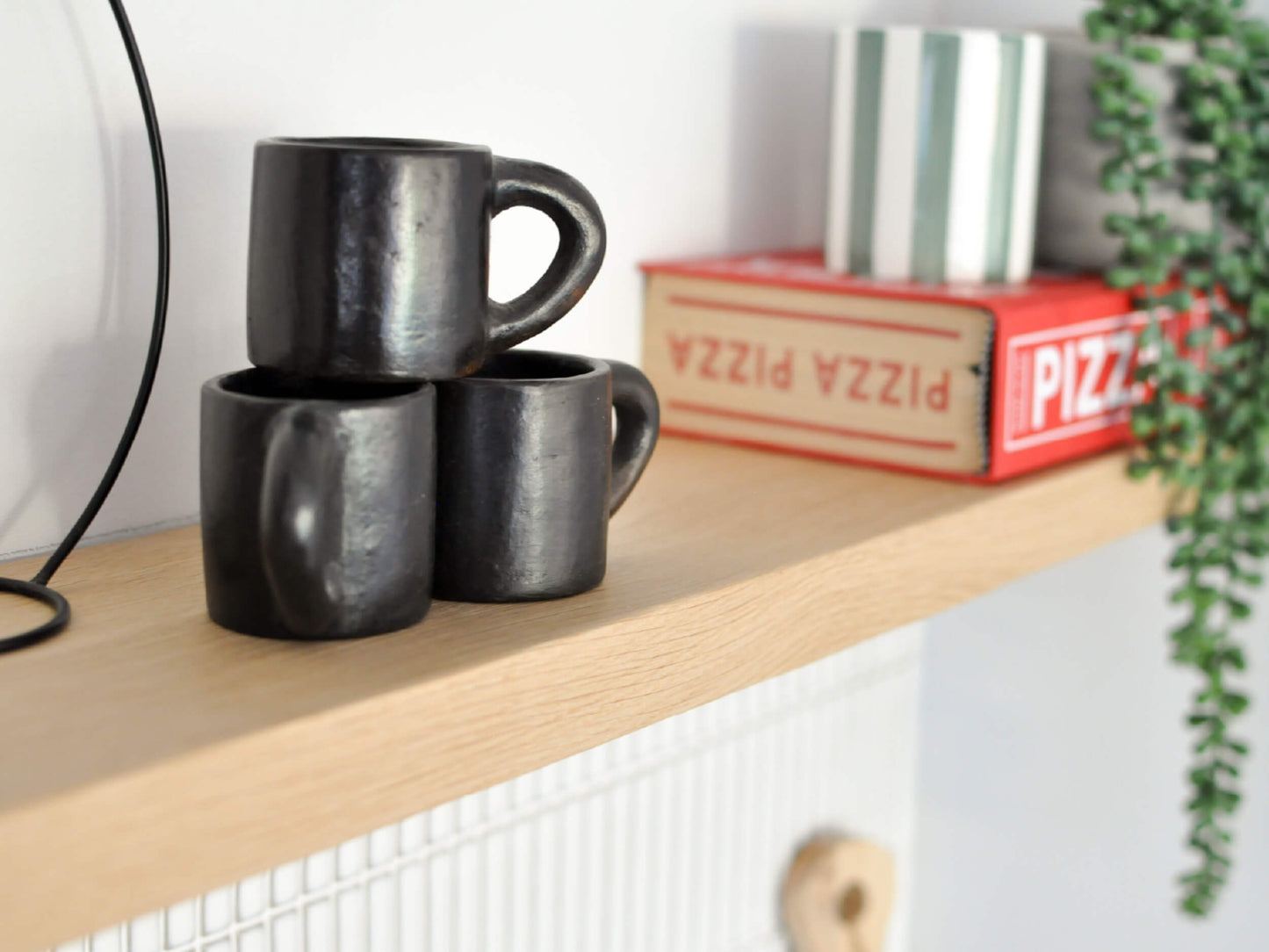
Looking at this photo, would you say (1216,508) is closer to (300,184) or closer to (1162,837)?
(1162,837)

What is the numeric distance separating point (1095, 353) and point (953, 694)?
0.54 m

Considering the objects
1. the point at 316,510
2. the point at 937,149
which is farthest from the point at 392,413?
the point at 937,149

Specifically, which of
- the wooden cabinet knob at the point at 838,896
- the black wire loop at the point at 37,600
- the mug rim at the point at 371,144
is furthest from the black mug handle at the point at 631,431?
the wooden cabinet knob at the point at 838,896

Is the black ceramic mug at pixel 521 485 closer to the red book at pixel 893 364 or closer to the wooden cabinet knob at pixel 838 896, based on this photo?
the red book at pixel 893 364

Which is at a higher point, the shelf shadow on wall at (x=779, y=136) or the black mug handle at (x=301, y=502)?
the shelf shadow on wall at (x=779, y=136)

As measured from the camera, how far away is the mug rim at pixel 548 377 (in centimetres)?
54

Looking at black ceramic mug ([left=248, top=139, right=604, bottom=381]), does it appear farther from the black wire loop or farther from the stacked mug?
the black wire loop

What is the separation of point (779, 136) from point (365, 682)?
2.20ft

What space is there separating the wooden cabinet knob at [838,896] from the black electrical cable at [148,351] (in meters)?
0.78

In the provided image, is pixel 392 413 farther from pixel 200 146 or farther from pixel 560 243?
pixel 200 146

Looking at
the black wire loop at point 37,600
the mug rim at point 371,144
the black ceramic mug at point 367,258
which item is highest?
the mug rim at point 371,144

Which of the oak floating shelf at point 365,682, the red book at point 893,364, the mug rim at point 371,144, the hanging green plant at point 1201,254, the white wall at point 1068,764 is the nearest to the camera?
the oak floating shelf at point 365,682

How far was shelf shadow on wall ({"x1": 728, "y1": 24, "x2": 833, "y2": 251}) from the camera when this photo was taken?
982mm

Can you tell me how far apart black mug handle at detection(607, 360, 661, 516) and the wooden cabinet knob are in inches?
26.4
